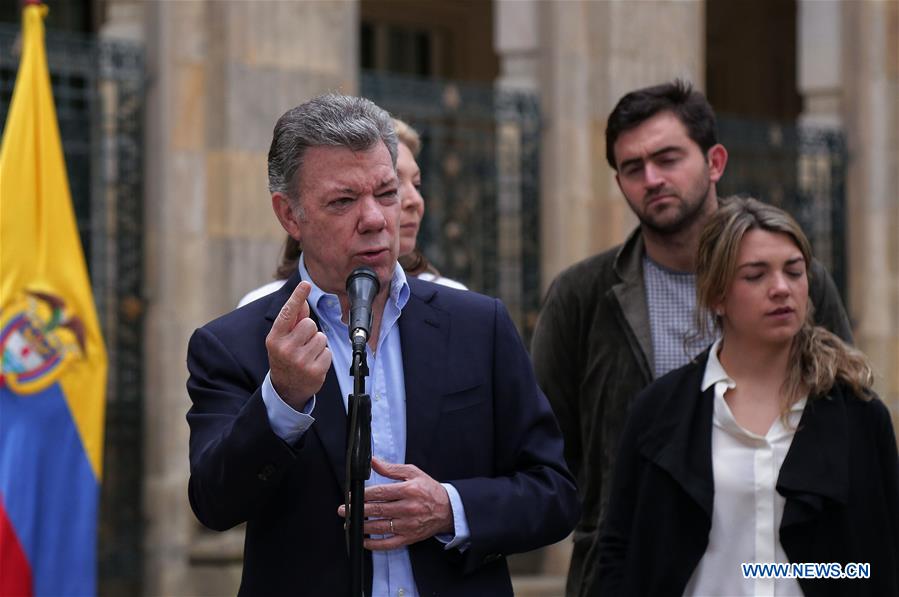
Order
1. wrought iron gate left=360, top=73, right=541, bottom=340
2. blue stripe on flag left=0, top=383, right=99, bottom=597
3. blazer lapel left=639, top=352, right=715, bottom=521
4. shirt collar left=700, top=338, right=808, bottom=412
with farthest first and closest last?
1. wrought iron gate left=360, top=73, right=541, bottom=340
2. blue stripe on flag left=0, top=383, right=99, bottom=597
3. shirt collar left=700, top=338, right=808, bottom=412
4. blazer lapel left=639, top=352, right=715, bottom=521

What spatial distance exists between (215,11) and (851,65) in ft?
19.9

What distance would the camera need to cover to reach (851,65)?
1338 centimetres

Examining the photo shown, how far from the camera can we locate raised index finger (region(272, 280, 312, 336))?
3064 mm

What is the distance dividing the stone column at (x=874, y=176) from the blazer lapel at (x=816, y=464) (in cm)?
948

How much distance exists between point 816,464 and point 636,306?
38.2 inches

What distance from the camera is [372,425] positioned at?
11.1 ft

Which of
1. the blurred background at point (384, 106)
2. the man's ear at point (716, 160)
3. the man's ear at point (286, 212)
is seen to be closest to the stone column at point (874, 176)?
the blurred background at point (384, 106)

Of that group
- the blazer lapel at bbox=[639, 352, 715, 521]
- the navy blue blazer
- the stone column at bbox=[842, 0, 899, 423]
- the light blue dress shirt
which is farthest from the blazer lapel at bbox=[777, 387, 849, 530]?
the stone column at bbox=[842, 0, 899, 423]

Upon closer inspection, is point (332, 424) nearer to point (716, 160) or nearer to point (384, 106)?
point (716, 160)

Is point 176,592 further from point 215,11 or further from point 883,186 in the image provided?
point 883,186

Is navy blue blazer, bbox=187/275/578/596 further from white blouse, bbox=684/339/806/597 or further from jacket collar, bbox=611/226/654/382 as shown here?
jacket collar, bbox=611/226/654/382

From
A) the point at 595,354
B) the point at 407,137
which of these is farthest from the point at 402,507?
the point at 407,137

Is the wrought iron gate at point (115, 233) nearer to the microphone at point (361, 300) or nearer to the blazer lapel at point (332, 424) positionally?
the blazer lapel at point (332, 424)

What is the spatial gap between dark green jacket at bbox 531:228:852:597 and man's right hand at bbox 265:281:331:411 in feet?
5.73
